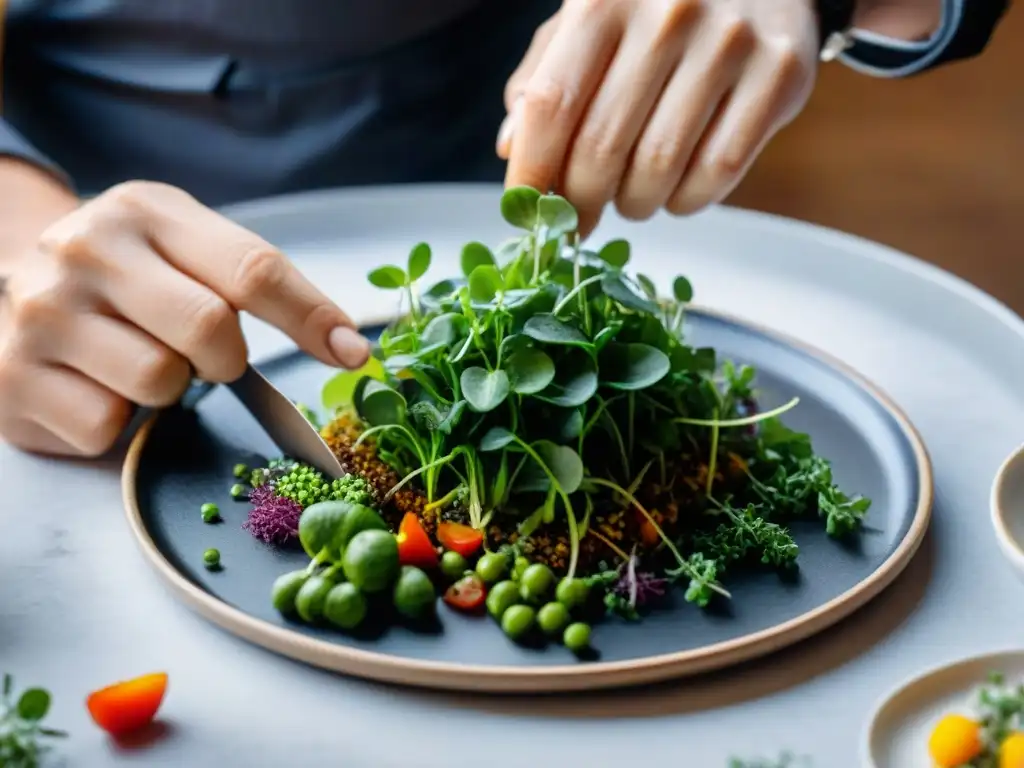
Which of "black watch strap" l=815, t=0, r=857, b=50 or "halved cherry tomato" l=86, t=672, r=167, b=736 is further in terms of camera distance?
"black watch strap" l=815, t=0, r=857, b=50

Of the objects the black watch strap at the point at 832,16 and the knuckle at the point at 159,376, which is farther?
the black watch strap at the point at 832,16

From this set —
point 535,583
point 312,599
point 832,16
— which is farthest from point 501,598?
point 832,16

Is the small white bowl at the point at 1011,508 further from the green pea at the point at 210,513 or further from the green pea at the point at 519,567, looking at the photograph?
the green pea at the point at 210,513

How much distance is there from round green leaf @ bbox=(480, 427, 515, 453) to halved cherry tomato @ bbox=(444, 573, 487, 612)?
0.11 metres

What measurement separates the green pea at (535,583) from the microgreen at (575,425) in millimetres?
→ 30

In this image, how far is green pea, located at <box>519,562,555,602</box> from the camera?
2.49 feet

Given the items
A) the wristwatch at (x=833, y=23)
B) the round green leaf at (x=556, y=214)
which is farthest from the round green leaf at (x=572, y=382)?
the wristwatch at (x=833, y=23)

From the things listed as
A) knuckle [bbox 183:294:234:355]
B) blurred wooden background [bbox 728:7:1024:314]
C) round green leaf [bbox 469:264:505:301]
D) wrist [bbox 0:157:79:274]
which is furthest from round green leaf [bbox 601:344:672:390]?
blurred wooden background [bbox 728:7:1024:314]

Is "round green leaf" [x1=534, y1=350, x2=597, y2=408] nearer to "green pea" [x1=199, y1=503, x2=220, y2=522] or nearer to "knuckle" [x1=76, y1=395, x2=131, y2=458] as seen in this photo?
"green pea" [x1=199, y1=503, x2=220, y2=522]

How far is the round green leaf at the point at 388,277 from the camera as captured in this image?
37.3 inches

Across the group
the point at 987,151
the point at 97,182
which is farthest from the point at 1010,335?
the point at 987,151

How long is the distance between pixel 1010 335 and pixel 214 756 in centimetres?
85

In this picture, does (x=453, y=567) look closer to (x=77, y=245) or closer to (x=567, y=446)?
(x=567, y=446)

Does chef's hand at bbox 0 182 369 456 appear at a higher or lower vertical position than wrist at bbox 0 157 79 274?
higher
